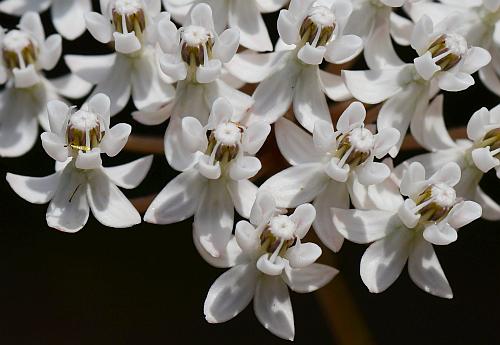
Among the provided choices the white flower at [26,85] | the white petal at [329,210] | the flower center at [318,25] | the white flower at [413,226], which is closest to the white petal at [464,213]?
the white flower at [413,226]

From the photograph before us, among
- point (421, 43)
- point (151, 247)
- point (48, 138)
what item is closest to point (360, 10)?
point (421, 43)

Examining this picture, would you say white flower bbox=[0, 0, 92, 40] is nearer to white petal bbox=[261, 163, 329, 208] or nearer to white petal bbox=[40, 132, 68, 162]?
white petal bbox=[40, 132, 68, 162]

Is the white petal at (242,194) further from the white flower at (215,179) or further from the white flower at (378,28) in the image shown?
the white flower at (378,28)

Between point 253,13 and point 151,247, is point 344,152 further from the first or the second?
point 151,247

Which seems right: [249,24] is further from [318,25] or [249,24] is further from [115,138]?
[115,138]

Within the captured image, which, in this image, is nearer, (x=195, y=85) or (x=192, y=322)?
(x=195, y=85)
